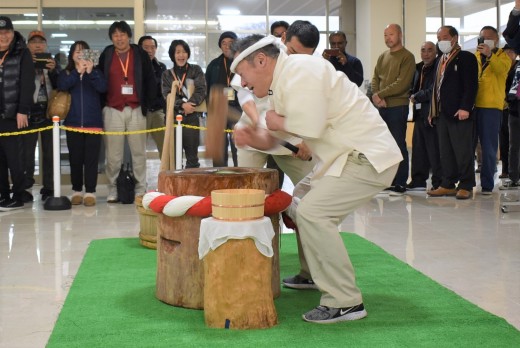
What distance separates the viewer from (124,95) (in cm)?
780

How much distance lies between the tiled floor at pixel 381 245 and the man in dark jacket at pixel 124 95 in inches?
23.1

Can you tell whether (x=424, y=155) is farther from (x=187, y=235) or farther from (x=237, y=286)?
(x=237, y=286)

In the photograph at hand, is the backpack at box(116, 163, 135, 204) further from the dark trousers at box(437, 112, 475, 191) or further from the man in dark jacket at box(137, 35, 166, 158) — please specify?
the dark trousers at box(437, 112, 475, 191)

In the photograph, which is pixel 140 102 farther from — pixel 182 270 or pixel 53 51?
pixel 53 51

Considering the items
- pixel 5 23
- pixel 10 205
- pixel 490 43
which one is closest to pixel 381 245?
pixel 490 43

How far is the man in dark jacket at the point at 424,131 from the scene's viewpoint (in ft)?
28.0

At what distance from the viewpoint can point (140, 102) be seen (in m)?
7.90

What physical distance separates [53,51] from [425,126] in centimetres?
780

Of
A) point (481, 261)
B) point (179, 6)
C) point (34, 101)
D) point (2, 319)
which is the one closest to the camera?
point (2, 319)

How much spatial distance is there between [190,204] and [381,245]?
2.24m

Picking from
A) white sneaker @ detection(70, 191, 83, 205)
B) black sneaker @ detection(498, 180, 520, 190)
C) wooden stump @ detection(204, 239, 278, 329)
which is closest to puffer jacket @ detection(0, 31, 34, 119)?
white sneaker @ detection(70, 191, 83, 205)

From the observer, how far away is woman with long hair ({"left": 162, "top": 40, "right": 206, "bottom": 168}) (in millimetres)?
8320

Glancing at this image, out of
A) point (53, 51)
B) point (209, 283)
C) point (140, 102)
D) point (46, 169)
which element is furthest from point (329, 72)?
point (53, 51)

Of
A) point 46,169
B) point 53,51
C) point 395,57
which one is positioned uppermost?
point 53,51
